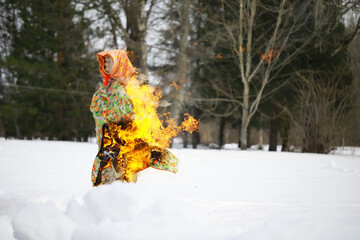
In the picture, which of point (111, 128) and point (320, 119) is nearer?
point (111, 128)

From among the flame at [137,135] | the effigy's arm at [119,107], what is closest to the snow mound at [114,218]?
the flame at [137,135]

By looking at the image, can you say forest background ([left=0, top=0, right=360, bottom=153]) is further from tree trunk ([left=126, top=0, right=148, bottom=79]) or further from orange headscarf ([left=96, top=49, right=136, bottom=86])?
orange headscarf ([left=96, top=49, right=136, bottom=86])

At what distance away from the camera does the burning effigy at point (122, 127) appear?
347 centimetres

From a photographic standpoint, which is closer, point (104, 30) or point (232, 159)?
point (232, 159)

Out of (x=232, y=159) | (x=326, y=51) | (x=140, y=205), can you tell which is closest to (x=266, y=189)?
(x=140, y=205)

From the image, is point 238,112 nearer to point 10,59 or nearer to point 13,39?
point 10,59

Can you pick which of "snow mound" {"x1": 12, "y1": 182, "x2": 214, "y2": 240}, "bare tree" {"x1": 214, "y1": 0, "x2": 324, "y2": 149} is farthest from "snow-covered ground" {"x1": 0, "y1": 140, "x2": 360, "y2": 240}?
"bare tree" {"x1": 214, "y1": 0, "x2": 324, "y2": 149}

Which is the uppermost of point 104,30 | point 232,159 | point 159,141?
point 104,30

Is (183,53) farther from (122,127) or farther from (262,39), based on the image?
(122,127)

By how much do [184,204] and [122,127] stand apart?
1.05 meters

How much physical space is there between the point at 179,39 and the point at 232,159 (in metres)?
6.60

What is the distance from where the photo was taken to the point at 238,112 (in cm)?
1677

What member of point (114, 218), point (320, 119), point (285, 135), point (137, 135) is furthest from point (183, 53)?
point (114, 218)

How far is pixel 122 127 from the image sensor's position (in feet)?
11.5
